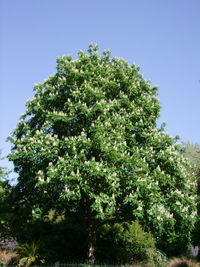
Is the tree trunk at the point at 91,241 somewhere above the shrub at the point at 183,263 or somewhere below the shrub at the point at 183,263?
above

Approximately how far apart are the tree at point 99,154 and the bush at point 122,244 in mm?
5604

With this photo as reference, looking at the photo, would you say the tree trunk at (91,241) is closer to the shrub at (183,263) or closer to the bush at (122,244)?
the bush at (122,244)

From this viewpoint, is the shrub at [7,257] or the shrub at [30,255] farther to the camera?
the shrub at [7,257]

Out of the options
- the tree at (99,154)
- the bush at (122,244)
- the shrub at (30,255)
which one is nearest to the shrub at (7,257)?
the shrub at (30,255)

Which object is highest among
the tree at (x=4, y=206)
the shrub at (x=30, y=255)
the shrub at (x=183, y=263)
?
the tree at (x=4, y=206)

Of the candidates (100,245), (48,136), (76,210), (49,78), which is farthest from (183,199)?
(49,78)

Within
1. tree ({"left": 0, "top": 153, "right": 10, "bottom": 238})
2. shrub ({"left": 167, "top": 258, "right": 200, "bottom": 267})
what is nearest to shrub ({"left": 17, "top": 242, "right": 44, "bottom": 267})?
tree ({"left": 0, "top": 153, "right": 10, "bottom": 238})

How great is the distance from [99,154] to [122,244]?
13.5 metres

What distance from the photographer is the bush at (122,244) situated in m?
24.0

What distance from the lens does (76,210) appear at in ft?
64.0

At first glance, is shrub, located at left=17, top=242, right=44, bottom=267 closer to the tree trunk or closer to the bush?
the tree trunk

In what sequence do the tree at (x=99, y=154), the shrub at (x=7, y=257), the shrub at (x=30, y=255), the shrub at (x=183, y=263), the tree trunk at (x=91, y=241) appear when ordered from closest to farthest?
1. the tree at (x=99, y=154)
2. the tree trunk at (x=91, y=241)
3. the shrub at (x=30, y=255)
4. the shrub at (x=183, y=263)
5. the shrub at (x=7, y=257)

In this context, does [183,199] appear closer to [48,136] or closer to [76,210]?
[76,210]

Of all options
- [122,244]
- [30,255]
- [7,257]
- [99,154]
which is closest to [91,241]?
[30,255]
